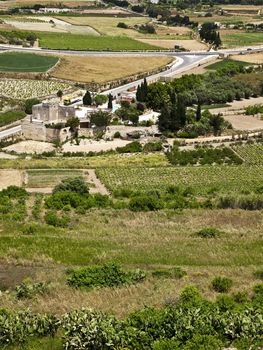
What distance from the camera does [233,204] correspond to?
28.7 metres

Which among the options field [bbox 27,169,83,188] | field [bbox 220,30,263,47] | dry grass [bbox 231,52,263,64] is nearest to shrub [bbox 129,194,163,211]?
field [bbox 27,169,83,188]

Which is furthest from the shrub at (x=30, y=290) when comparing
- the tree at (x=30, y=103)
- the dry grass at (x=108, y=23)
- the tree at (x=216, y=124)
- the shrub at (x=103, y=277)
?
the dry grass at (x=108, y=23)

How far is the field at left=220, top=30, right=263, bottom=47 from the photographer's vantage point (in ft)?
343

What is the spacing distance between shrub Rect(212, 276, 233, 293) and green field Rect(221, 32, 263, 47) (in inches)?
3565

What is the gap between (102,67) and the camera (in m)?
78.5

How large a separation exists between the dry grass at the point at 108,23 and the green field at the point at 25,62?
2826 cm

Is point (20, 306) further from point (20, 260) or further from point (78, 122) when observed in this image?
point (78, 122)

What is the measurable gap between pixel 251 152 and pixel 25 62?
4274 centimetres

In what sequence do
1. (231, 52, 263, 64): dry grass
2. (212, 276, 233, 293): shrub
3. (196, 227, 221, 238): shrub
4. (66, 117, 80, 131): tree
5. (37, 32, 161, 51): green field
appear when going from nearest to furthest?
(212, 276, 233, 293): shrub < (196, 227, 221, 238): shrub < (66, 117, 80, 131): tree < (231, 52, 263, 64): dry grass < (37, 32, 161, 51): green field

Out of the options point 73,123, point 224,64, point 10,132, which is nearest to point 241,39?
point 224,64

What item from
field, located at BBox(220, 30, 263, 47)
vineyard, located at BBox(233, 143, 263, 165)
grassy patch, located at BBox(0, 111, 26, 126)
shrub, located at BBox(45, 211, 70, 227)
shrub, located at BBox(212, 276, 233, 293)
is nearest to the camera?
shrub, located at BBox(212, 276, 233, 293)

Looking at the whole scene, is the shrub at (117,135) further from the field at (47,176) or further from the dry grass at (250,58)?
the dry grass at (250,58)

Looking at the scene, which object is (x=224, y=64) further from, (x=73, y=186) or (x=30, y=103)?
(x=73, y=186)

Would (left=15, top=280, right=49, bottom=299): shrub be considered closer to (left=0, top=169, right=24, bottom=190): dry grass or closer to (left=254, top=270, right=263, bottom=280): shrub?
(left=254, top=270, right=263, bottom=280): shrub
